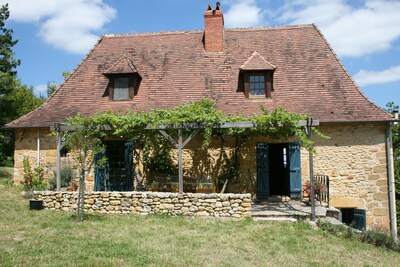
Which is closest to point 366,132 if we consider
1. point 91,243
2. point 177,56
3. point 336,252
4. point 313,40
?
point 313,40

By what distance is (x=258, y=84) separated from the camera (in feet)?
43.5

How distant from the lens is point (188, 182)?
1188 centimetres

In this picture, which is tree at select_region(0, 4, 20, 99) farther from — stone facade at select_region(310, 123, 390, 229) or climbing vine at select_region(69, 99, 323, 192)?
stone facade at select_region(310, 123, 390, 229)

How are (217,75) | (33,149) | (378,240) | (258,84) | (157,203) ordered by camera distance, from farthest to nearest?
(217,75), (258,84), (33,149), (157,203), (378,240)

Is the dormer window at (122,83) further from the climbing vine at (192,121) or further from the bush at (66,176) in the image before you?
the bush at (66,176)

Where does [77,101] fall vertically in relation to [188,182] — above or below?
above

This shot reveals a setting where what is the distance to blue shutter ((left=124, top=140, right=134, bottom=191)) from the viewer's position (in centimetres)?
1282

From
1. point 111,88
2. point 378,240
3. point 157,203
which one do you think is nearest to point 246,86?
point 111,88

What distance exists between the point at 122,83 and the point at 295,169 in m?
7.08

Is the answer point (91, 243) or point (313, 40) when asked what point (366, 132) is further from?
point (91, 243)

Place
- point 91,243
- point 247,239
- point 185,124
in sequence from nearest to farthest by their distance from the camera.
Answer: point 91,243, point 247,239, point 185,124

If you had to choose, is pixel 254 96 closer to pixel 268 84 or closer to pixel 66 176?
pixel 268 84

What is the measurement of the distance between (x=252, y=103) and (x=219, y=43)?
3.62 meters

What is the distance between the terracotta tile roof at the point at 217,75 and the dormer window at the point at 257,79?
8cm
